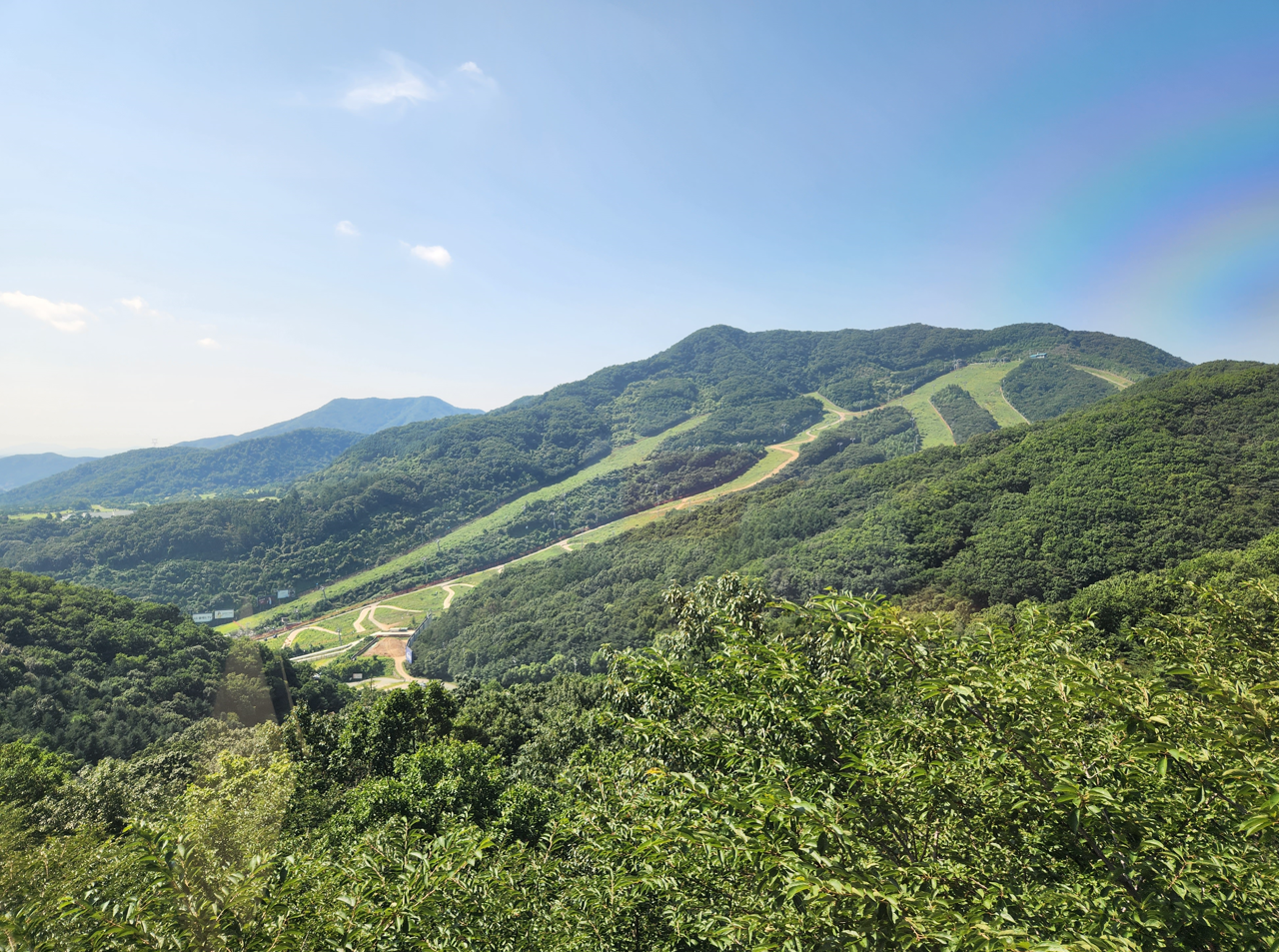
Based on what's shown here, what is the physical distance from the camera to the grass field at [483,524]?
109 meters

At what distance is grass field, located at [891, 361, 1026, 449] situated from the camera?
134 metres

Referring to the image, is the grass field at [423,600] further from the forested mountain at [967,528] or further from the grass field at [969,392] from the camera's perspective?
the grass field at [969,392]

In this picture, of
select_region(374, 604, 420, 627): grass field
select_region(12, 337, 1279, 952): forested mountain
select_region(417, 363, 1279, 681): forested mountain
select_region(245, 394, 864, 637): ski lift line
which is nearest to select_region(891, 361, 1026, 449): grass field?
select_region(245, 394, 864, 637): ski lift line

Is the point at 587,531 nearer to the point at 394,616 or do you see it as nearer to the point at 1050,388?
the point at 394,616

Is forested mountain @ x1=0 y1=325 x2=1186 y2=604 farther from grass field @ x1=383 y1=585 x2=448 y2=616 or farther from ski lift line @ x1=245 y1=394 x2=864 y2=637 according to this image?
grass field @ x1=383 y1=585 x2=448 y2=616

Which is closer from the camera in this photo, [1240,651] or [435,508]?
[1240,651]

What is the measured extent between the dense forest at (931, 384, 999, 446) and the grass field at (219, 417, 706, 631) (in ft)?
267

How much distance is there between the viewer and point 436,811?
1545 cm

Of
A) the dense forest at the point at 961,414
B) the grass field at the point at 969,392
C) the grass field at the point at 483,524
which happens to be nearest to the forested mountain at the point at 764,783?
the grass field at the point at 483,524

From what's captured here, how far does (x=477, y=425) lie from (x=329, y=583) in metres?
89.8

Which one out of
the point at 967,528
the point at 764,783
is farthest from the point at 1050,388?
the point at 764,783

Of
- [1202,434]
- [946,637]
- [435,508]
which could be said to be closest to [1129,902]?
[946,637]

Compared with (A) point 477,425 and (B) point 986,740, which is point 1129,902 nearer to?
(B) point 986,740

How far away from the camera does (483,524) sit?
14375 centimetres
